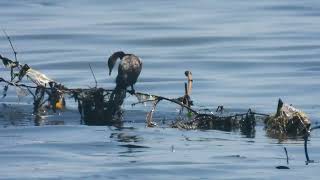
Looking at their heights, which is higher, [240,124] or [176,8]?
[176,8]

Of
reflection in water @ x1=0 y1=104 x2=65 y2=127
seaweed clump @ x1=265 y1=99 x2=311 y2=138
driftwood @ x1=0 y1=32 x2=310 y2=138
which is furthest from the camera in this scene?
reflection in water @ x1=0 y1=104 x2=65 y2=127

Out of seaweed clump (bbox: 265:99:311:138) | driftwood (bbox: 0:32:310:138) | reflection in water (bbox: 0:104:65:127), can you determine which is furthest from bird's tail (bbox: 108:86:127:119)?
seaweed clump (bbox: 265:99:311:138)

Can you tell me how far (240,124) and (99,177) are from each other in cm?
279

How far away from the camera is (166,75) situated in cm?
1606

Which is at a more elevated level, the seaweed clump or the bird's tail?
the bird's tail

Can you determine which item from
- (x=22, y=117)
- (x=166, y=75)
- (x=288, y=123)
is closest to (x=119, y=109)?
(x=22, y=117)

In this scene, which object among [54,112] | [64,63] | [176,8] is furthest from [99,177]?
[176,8]

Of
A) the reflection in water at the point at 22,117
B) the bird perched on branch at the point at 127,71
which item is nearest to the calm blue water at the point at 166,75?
the reflection in water at the point at 22,117

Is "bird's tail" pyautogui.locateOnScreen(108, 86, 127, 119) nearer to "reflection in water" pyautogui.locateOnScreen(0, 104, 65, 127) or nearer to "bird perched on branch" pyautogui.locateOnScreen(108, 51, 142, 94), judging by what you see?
"bird perched on branch" pyautogui.locateOnScreen(108, 51, 142, 94)

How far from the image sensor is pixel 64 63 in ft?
55.9

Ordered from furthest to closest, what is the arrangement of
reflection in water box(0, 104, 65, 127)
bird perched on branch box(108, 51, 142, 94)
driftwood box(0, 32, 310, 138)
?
reflection in water box(0, 104, 65, 127), bird perched on branch box(108, 51, 142, 94), driftwood box(0, 32, 310, 138)

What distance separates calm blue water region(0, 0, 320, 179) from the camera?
32.3 ft

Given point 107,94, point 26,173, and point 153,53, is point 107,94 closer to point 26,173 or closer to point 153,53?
point 26,173

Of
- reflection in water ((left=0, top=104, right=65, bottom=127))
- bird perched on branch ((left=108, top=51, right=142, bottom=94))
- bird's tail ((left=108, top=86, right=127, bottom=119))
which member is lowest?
reflection in water ((left=0, top=104, right=65, bottom=127))
